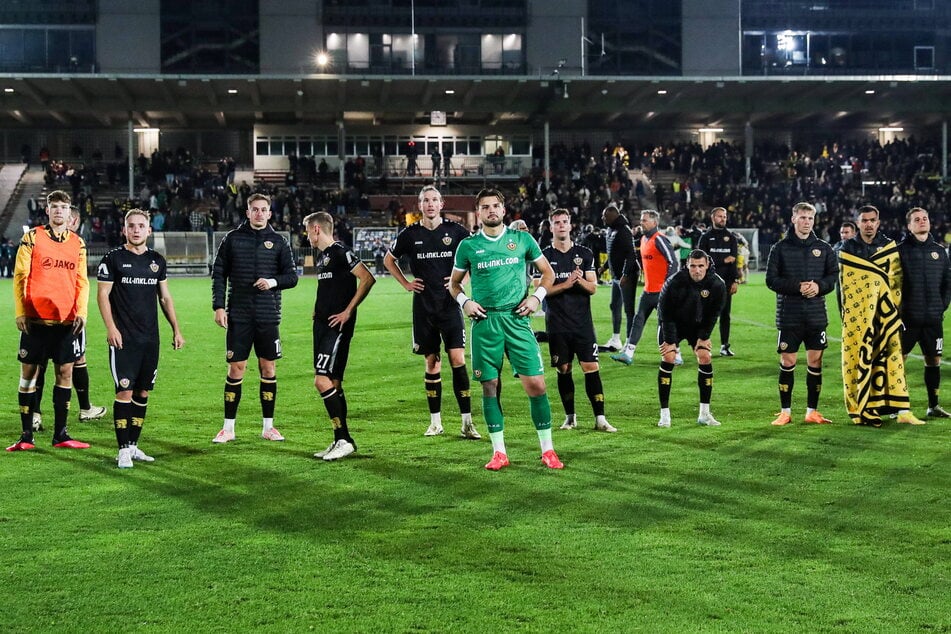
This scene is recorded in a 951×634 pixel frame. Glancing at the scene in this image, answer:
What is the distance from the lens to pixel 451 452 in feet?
27.9

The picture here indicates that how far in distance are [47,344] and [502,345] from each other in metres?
3.86

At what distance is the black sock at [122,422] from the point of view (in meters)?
7.98

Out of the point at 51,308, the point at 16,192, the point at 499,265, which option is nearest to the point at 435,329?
the point at 499,265

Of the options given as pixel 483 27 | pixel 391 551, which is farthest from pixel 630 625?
pixel 483 27

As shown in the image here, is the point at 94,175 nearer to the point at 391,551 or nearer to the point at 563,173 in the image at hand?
the point at 563,173

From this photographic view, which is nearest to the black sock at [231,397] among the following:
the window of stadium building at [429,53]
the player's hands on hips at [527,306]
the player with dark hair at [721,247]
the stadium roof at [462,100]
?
the player's hands on hips at [527,306]

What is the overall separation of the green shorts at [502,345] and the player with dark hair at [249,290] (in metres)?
2.05

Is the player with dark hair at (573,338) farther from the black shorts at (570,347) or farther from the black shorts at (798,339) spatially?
the black shorts at (798,339)

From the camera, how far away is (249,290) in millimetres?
9008

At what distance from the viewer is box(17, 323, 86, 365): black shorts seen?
28.5 feet

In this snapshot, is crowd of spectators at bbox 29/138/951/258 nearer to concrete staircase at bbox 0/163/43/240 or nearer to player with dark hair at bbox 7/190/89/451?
concrete staircase at bbox 0/163/43/240

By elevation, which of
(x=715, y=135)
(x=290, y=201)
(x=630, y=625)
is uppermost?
(x=715, y=135)

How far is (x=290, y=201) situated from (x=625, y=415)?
125 feet

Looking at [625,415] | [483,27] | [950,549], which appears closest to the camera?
[950,549]
